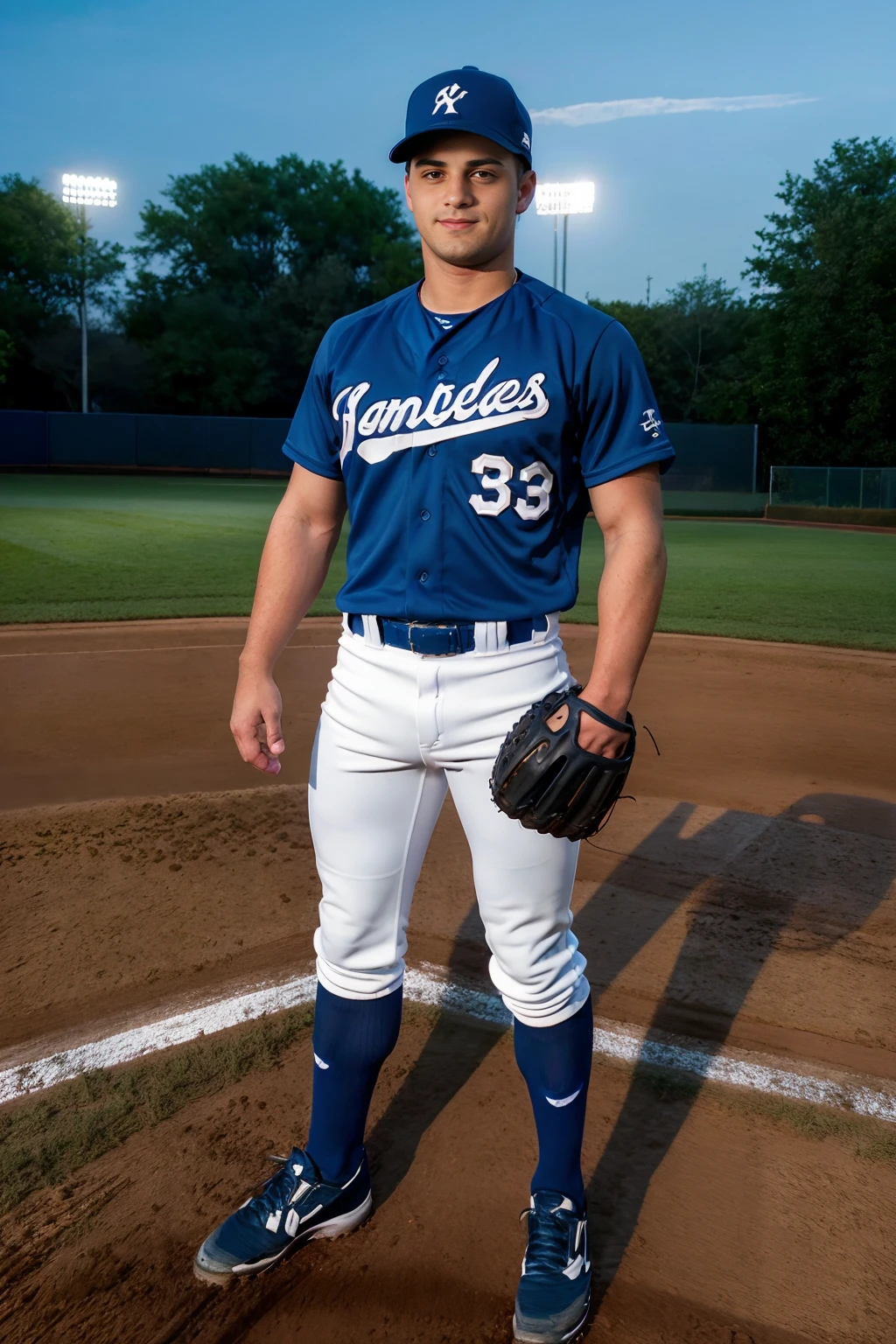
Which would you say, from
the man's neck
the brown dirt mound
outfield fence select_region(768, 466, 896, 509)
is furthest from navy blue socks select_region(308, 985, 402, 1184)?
outfield fence select_region(768, 466, 896, 509)

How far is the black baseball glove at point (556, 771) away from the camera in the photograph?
170cm

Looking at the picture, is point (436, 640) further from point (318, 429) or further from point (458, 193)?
point (458, 193)

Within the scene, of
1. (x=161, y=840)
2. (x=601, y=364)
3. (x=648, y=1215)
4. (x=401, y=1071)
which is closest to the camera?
(x=601, y=364)

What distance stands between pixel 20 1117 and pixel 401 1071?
0.82 m

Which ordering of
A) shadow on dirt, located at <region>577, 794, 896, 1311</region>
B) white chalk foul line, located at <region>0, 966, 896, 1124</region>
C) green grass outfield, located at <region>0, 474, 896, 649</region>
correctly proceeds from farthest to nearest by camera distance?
green grass outfield, located at <region>0, 474, 896, 649</region>, white chalk foul line, located at <region>0, 966, 896, 1124</region>, shadow on dirt, located at <region>577, 794, 896, 1311</region>

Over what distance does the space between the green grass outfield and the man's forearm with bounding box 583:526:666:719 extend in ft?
22.4

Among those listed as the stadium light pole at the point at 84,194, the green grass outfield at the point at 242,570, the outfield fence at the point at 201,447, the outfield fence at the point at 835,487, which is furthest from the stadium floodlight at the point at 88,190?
the outfield fence at the point at 835,487

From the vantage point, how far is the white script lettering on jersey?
5.69 feet

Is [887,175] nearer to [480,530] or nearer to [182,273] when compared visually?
[182,273]

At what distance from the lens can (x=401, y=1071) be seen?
8.08 feet

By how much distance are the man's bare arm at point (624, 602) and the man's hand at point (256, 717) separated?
61 cm

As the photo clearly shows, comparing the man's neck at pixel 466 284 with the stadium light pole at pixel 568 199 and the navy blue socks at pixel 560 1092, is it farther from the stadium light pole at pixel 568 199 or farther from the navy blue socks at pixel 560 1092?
the stadium light pole at pixel 568 199

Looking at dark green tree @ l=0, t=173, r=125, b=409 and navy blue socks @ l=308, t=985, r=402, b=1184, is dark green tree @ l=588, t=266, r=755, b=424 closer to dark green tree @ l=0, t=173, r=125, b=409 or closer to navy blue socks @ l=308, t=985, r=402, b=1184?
dark green tree @ l=0, t=173, r=125, b=409

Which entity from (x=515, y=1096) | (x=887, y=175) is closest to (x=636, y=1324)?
(x=515, y=1096)
